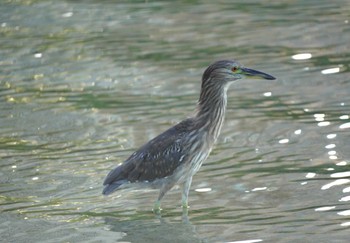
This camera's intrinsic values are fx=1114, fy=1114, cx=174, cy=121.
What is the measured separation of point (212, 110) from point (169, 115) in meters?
2.82

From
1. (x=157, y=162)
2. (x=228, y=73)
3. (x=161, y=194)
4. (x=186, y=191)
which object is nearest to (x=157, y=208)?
(x=161, y=194)

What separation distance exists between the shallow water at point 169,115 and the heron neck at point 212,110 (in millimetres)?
623

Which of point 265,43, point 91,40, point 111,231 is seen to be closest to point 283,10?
point 265,43

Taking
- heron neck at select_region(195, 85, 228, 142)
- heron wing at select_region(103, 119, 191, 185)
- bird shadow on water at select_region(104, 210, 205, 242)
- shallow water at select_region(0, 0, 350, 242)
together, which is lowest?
shallow water at select_region(0, 0, 350, 242)

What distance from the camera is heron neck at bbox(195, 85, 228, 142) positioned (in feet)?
36.9

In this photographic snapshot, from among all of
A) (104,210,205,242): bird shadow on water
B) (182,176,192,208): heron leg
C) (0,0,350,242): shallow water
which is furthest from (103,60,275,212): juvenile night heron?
(0,0,350,242): shallow water

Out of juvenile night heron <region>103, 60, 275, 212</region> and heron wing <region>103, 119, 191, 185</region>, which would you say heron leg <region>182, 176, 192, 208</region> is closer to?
juvenile night heron <region>103, 60, 275, 212</region>

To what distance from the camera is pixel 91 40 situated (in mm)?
18344

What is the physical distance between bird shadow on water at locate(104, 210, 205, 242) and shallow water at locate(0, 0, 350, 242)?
0.06 feet

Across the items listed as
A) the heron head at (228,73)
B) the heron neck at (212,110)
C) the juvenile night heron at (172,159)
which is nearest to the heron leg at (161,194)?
the juvenile night heron at (172,159)

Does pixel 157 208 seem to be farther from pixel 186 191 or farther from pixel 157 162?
pixel 157 162

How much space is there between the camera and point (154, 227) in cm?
1045

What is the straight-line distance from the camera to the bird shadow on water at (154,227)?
10133mm

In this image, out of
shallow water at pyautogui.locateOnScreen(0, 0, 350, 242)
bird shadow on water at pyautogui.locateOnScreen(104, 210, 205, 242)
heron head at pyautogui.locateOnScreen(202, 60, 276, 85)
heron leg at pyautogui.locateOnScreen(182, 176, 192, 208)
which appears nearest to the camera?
bird shadow on water at pyautogui.locateOnScreen(104, 210, 205, 242)
